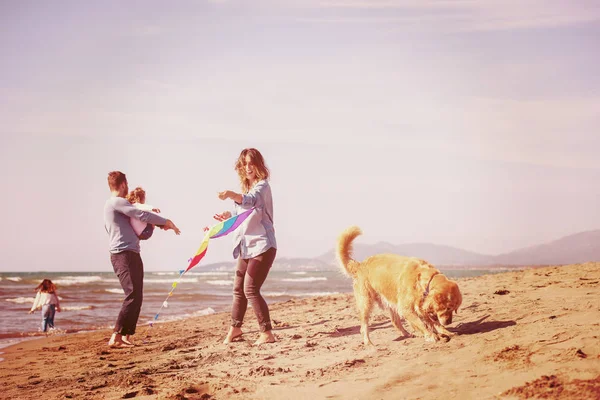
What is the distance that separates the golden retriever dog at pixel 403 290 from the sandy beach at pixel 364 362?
0.23 meters

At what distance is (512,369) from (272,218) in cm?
322

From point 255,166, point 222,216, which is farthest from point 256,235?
point 255,166

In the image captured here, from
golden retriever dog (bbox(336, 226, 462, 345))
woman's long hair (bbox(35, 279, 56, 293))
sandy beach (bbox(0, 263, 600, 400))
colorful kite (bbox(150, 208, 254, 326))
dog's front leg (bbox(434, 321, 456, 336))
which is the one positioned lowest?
sandy beach (bbox(0, 263, 600, 400))

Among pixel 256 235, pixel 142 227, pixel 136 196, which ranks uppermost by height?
pixel 136 196

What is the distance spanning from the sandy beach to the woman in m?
0.62

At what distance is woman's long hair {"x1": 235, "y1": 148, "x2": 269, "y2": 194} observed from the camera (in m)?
6.04

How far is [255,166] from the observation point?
6.02m

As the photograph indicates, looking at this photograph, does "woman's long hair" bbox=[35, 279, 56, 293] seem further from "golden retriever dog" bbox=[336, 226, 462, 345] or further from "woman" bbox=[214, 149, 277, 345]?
"golden retriever dog" bbox=[336, 226, 462, 345]

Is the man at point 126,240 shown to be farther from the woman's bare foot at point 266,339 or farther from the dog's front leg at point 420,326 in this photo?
the dog's front leg at point 420,326

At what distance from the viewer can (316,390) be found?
13.2 ft

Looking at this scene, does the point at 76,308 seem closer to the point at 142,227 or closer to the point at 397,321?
the point at 142,227

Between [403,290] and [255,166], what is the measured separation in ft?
7.16

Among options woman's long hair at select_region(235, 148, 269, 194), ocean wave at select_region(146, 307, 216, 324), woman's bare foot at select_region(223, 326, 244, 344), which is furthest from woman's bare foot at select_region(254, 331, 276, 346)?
ocean wave at select_region(146, 307, 216, 324)

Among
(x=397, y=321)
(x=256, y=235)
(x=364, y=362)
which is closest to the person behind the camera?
(x=364, y=362)
